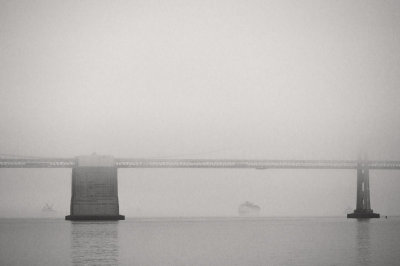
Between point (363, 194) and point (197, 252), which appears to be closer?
point (197, 252)

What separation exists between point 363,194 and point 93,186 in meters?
43.1

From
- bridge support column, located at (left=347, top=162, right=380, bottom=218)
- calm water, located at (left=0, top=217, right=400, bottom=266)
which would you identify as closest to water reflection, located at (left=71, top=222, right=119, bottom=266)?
calm water, located at (left=0, top=217, right=400, bottom=266)

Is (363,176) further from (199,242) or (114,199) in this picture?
(199,242)

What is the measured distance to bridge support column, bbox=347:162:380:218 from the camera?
118 metres

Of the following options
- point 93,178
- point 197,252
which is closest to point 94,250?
point 197,252

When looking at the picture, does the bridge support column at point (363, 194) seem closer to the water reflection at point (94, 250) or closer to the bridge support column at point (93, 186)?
the bridge support column at point (93, 186)

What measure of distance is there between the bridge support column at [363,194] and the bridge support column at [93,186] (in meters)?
37.4

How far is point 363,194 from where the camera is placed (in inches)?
4759

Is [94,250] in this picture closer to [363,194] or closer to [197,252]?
[197,252]

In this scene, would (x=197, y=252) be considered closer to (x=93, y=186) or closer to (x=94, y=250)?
(x=94, y=250)

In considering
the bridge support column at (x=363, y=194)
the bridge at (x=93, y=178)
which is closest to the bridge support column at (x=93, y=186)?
the bridge at (x=93, y=178)

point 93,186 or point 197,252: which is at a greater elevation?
point 93,186

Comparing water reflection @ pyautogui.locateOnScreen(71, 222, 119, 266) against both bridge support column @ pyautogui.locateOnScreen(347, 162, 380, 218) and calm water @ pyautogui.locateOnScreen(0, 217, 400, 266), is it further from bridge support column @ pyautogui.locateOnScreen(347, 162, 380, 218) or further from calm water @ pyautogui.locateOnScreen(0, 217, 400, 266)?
bridge support column @ pyautogui.locateOnScreen(347, 162, 380, 218)

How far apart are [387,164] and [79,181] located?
47288mm
